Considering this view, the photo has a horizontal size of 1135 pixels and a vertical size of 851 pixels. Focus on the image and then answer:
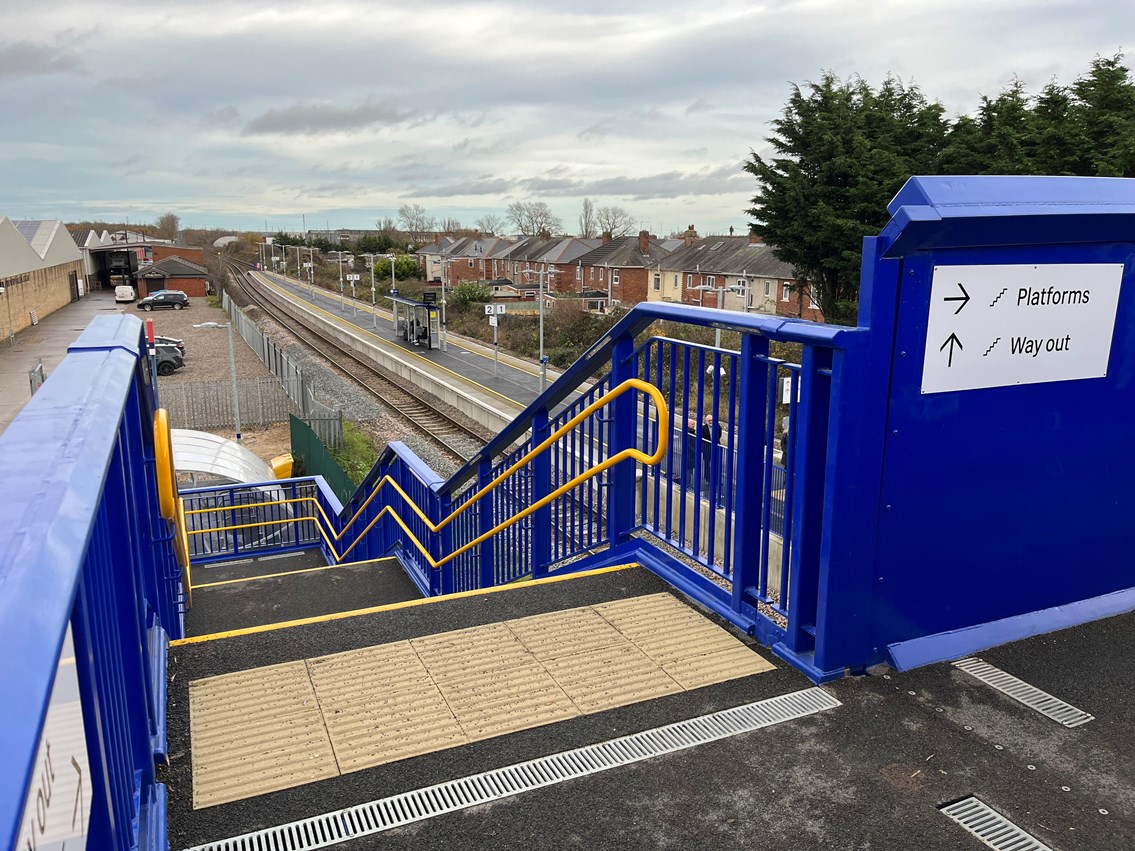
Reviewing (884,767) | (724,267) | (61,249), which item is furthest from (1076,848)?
(61,249)

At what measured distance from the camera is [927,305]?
3213 mm

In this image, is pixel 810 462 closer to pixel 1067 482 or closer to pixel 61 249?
pixel 1067 482

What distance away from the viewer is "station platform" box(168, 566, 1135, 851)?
2.65m

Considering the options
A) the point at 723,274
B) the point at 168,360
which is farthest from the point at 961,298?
the point at 723,274

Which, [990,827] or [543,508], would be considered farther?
[543,508]

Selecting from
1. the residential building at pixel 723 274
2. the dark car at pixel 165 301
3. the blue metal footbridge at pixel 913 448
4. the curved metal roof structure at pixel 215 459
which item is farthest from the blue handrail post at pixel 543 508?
the dark car at pixel 165 301

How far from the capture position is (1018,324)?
341 cm

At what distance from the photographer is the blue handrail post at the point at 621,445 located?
4.70m

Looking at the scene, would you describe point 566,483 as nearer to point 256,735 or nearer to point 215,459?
point 256,735

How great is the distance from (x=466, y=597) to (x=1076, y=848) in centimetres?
278

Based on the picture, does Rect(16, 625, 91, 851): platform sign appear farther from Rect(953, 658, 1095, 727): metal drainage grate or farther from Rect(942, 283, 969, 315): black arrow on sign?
Rect(953, 658, 1095, 727): metal drainage grate

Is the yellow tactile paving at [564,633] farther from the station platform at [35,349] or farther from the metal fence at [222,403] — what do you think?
the metal fence at [222,403]

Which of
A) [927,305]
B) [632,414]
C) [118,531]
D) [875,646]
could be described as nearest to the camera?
[118,531]

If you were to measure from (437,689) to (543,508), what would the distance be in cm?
238
